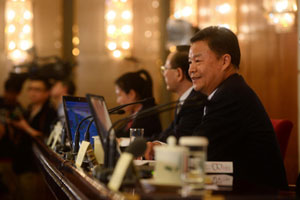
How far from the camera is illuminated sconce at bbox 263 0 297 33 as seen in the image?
476 cm

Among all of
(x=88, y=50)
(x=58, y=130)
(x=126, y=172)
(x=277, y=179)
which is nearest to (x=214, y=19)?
(x=88, y=50)

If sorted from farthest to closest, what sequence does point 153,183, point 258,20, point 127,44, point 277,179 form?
point 127,44
point 258,20
point 277,179
point 153,183

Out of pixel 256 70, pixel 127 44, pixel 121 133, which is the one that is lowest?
pixel 121 133

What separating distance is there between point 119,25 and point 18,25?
1.34 meters

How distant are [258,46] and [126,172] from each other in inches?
177

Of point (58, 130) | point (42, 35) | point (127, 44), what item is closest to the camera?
point (58, 130)

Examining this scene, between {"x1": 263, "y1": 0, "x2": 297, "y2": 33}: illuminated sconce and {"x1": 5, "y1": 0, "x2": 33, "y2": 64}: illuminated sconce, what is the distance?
312 centimetres

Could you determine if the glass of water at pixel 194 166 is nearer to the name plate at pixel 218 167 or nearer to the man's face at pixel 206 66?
the name plate at pixel 218 167

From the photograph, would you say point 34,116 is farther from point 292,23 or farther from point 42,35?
point 292,23

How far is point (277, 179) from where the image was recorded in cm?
190

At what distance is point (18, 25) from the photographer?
605 centimetres

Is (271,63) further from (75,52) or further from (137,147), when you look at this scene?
(137,147)

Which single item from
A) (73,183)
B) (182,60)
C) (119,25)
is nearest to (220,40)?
(73,183)

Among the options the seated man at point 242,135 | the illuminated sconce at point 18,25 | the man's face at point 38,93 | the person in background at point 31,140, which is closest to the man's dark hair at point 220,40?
the seated man at point 242,135
